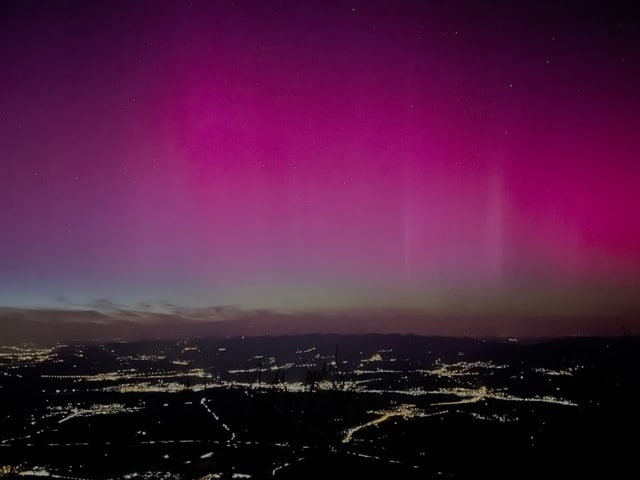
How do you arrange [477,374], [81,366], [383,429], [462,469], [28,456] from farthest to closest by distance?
[81,366] < [477,374] < [383,429] < [28,456] < [462,469]

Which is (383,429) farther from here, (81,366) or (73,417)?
(81,366)

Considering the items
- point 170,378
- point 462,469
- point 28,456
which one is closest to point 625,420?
point 462,469

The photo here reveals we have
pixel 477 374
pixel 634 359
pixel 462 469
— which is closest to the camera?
pixel 462 469

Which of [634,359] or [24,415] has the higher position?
[634,359]

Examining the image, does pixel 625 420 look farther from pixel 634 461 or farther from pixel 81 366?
pixel 81 366

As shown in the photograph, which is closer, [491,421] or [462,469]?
[462,469]

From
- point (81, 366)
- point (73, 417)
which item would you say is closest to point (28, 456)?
point (73, 417)
